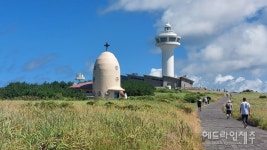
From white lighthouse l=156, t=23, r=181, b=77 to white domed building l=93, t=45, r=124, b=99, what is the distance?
46.4 metres

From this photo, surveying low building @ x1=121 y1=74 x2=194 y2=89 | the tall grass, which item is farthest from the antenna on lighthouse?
the tall grass

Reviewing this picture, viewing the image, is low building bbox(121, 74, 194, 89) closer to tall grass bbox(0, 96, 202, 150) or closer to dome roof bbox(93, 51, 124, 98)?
dome roof bbox(93, 51, 124, 98)

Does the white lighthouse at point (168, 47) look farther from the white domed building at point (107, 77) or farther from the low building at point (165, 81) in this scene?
the white domed building at point (107, 77)

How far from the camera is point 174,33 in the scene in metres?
115

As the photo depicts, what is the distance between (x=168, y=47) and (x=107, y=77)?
163 ft

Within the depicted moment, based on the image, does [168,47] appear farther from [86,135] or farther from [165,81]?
[86,135]

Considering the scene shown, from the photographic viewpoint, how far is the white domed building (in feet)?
214

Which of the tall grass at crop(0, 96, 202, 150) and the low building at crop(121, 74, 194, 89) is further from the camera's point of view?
the low building at crop(121, 74, 194, 89)

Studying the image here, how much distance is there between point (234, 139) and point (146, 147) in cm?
583

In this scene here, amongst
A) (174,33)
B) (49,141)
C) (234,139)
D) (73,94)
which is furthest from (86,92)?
(49,141)

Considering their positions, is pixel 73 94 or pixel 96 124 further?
pixel 73 94

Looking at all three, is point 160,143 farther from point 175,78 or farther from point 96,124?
point 175,78

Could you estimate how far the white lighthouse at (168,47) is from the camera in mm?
111500

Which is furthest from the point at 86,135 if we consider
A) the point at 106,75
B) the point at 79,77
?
the point at 79,77
